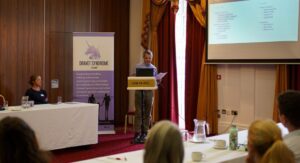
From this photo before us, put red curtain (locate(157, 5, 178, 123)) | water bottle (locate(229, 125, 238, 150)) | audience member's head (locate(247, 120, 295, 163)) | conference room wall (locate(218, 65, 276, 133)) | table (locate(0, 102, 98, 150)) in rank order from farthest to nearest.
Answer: red curtain (locate(157, 5, 178, 123)), conference room wall (locate(218, 65, 276, 133)), table (locate(0, 102, 98, 150)), water bottle (locate(229, 125, 238, 150)), audience member's head (locate(247, 120, 295, 163))

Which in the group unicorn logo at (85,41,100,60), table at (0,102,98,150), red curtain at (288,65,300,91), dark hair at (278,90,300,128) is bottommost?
table at (0,102,98,150)

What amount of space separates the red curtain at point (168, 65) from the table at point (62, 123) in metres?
Answer: 2.23

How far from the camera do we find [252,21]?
247 inches

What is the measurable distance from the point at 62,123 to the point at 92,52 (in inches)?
82.2

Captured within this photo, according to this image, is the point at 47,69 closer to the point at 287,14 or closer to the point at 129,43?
the point at 129,43

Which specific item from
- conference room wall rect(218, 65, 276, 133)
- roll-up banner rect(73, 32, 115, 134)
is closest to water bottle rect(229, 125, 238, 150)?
conference room wall rect(218, 65, 276, 133)

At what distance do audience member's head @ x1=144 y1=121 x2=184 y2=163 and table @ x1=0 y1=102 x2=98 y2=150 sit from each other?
12.2ft

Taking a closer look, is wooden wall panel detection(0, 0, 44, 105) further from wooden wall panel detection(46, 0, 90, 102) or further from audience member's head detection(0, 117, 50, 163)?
audience member's head detection(0, 117, 50, 163)

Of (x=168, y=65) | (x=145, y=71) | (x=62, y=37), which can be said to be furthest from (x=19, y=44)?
(x=168, y=65)

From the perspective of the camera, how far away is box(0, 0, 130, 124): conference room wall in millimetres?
6785

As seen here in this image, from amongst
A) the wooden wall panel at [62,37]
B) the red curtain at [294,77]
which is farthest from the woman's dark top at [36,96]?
the red curtain at [294,77]

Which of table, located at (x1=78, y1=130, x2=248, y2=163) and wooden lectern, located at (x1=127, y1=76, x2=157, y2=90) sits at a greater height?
wooden lectern, located at (x1=127, y1=76, x2=157, y2=90)

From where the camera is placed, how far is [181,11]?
7738 millimetres

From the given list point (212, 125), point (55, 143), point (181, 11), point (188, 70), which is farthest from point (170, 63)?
point (55, 143)
